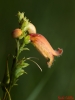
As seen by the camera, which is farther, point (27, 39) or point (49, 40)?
point (49, 40)

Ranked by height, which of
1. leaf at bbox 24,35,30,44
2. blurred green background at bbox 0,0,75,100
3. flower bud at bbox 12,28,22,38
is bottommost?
blurred green background at bbox 0,0,75,100

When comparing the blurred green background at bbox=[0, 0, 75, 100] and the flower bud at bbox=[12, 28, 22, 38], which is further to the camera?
the blurred green background at bbox=[0, 0, 75, 100]

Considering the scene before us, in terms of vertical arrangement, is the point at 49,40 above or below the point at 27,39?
below

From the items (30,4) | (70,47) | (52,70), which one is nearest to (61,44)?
(70,47)

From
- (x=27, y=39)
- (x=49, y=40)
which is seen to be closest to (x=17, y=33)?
(x=27, y=39)

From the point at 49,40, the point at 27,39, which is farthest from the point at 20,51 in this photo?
the point at 49,40

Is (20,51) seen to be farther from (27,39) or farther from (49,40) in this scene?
(49,40)

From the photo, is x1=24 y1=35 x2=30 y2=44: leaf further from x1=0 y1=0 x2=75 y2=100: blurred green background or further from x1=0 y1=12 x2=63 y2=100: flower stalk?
x1=0 y1=0 x2=75 y2=100: blurred green background

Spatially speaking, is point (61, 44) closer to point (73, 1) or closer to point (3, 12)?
point (73, 1)

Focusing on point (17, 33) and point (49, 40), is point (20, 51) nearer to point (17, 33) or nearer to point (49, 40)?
point (17, 33)

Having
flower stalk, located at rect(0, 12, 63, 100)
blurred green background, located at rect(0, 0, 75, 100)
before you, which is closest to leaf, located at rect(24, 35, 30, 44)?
flower stalk, located at rect(0, 12, 63, 100)
